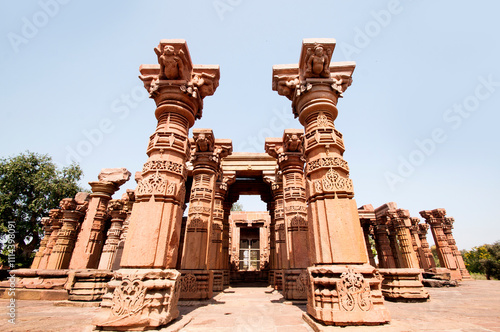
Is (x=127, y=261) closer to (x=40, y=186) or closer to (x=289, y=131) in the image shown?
(x=289, y=131)

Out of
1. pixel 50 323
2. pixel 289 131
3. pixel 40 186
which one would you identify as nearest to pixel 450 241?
pixel 289 131

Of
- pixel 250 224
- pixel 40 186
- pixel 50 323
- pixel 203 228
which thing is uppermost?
pixel 40 186

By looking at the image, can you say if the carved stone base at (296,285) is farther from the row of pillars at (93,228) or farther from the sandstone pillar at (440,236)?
the sandstone pillar at (440,236)

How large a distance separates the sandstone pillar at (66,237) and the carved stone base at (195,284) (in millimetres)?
7709

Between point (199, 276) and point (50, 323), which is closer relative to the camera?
point (50, 323)

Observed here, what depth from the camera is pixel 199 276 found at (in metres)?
6.79

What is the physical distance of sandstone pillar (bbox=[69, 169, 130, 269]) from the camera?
9.57m

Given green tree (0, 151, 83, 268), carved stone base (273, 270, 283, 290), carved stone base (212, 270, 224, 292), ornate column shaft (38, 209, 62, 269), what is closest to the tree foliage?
carved stone base (273, 270, 283, 290)

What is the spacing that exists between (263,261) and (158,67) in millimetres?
15634

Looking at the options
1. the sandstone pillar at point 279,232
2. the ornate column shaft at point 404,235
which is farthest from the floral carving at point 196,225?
the ornate column shaft at point 404,235

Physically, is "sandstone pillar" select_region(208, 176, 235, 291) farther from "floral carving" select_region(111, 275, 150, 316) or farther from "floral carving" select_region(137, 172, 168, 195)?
"floral carving" select_region(111, 275, 150, 316)

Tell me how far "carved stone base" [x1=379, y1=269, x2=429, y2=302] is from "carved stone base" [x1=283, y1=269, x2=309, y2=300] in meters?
2.78

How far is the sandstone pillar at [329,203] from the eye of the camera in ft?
11.2

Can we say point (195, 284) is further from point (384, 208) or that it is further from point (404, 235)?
point (384, 208)
